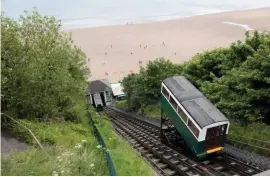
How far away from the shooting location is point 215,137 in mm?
18875

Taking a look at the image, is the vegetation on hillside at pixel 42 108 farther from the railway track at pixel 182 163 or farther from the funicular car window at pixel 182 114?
the funicular car window at pixel 182 114

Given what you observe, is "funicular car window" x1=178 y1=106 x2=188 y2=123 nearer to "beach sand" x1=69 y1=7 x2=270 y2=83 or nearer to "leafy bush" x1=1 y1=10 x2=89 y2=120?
"leafy bush" x1=1 y1=10 x2=89 y2=120

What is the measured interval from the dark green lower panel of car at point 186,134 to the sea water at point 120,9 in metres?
53.5

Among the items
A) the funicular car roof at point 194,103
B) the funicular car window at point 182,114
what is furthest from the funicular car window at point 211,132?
the funicular car window at point 182,114

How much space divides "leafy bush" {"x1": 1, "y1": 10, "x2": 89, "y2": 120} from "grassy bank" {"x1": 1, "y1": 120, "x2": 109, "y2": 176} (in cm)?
183

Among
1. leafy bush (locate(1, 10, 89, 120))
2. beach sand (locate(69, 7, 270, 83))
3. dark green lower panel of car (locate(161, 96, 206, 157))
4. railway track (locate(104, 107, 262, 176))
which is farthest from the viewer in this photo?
beach sand (locate(69, 7, 270, 83))

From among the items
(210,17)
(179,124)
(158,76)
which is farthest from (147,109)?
(210,17)

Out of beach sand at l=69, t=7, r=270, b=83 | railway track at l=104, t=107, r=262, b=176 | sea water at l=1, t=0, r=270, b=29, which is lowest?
railway track at l=104, t=107, r=262, b=176

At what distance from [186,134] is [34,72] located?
28.5 ft

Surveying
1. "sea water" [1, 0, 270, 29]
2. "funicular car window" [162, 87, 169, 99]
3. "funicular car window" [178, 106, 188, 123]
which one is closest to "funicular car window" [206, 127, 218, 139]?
"funicular car window" [178, 106, 188, 123]

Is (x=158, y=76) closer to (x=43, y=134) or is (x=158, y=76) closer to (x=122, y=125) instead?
(x=122, y=125)

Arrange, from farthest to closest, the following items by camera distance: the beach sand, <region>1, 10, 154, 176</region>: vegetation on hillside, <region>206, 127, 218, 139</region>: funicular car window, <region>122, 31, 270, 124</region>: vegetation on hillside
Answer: the beach sand → <region>122, 31, 270, 124</region>: vegetation on hillside → <region>206, 127, 218, 139</region>: funicular car window → <region>1, 10, 154, 176</region>: vegetation on hillside

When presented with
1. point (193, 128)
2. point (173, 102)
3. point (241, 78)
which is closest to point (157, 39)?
point (173, 102)

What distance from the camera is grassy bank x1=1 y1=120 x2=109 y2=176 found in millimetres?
11219
